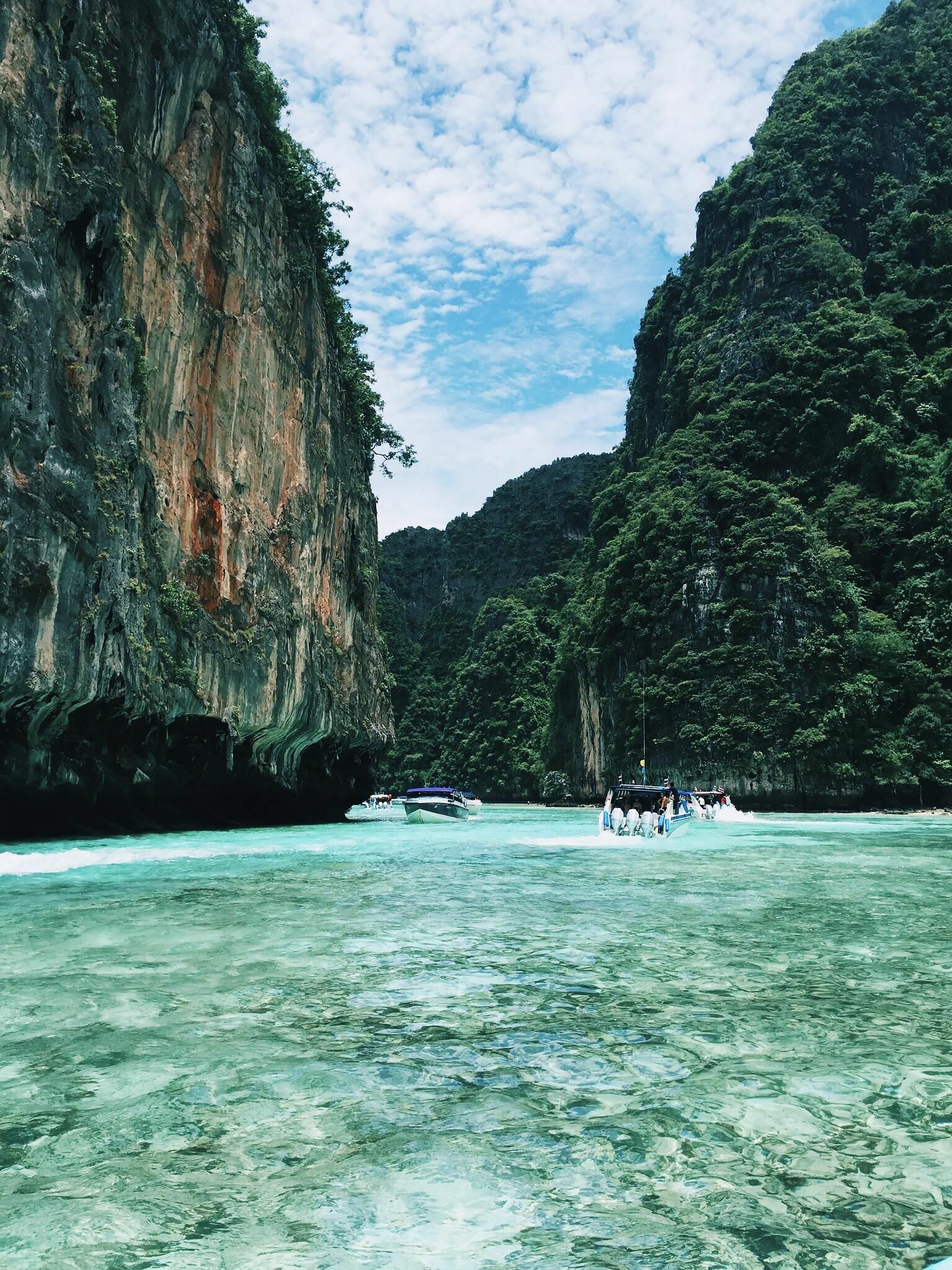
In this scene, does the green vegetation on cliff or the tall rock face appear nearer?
the tall rock face

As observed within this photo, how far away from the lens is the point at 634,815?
26.5 m

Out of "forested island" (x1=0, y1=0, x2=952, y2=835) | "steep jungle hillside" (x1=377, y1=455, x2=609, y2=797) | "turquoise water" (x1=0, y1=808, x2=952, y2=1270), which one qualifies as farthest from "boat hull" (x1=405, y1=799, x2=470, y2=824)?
"steep jungle hillside" (x1=377, y1=455, x2=609, y2=797)

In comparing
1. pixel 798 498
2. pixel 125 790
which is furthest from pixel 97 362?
pixel 798 498

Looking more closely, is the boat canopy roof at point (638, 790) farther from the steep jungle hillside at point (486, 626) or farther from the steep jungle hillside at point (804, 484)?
the steep jungle hillside at point (486, 626)

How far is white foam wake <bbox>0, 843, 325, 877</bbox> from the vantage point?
15.8m

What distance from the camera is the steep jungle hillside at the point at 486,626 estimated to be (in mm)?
96750

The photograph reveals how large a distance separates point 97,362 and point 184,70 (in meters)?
10.8

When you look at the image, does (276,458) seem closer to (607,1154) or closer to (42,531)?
(42,531)

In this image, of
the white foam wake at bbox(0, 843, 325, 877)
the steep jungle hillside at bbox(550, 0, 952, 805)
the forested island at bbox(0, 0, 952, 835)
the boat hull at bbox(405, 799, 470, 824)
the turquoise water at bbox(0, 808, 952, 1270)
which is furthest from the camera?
the steep jungle hillside at bbox(550, 0, 952, 805)

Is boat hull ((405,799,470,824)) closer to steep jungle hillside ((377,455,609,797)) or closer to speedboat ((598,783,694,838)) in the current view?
speedboat ((598,783,694,838))

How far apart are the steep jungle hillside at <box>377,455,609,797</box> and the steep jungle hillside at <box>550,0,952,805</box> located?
17.1 meters

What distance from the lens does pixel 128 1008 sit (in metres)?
5.84

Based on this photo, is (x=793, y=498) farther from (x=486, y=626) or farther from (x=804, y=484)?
(x=486, y=626)

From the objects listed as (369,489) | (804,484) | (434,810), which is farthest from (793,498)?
(434,810)
